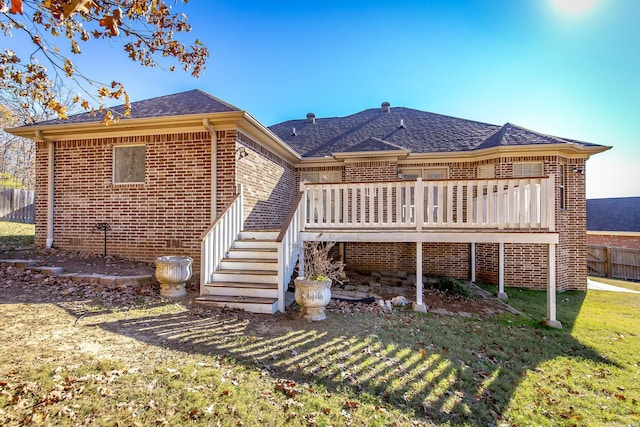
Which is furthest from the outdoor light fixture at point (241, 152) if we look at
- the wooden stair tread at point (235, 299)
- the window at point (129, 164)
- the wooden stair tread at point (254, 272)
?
the wooden stair tread at point (235, 299)

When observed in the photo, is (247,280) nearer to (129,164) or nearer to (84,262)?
(84,262)

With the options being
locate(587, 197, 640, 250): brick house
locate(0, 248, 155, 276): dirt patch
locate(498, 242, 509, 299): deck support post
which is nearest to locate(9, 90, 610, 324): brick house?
locate(0, 248, 155, 276): dirt patch

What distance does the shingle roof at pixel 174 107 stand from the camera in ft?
24.2

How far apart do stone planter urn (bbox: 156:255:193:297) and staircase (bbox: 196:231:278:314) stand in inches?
20.7

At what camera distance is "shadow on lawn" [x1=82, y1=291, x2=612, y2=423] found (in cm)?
339

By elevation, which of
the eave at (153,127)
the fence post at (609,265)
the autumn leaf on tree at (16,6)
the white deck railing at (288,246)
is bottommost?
the fence post at (609,265)

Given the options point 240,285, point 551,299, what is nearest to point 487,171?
point 551,299

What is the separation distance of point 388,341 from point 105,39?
249 inches

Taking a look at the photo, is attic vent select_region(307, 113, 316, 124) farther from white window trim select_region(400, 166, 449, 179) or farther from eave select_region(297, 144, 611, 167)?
white window trim select_region(400, 166, 449, 179)

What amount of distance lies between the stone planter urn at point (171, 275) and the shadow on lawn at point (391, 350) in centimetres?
101

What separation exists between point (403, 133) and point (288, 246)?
807 cm

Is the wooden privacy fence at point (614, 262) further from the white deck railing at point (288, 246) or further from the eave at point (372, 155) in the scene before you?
the white deck railing at point (288, 246)

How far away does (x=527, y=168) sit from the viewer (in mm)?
9438

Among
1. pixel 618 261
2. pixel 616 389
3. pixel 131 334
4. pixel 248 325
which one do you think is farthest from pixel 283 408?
pixel 618 261
